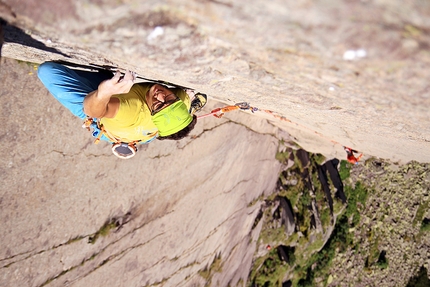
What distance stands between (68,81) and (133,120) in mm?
539

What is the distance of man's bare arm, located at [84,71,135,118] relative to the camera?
1541 millimetres

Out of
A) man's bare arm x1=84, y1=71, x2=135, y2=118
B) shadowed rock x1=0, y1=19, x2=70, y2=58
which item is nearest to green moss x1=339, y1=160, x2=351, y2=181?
man's bare arm x1=84, y1=71, x2=135, y2=118

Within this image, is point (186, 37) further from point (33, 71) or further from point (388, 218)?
point (388, 218)

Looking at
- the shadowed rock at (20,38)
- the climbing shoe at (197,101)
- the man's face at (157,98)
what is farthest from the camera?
the climbing shoe at (197,101)

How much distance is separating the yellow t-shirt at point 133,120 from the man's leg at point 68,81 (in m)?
0.32

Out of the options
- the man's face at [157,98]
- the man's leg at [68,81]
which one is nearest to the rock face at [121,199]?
the man's leg at [68,81]

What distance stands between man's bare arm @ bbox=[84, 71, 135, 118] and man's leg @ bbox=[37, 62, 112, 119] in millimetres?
489

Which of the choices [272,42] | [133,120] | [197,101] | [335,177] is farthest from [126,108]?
[335,177]

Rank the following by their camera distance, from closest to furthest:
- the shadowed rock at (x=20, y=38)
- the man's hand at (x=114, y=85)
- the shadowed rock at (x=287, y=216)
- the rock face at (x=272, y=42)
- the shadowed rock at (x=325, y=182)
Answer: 1. the rock face at (x=272, y=42)
2. the shadowed rock at (x=20, y=38)
3. the man's hand at (x=114, y=85)
4. the shadowed rock at (x=287, y=216)
5. the shadowed rock at (x=325, y=182)

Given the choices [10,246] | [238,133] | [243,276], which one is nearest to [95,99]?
[10,246]

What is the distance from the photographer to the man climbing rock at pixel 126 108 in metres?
1.78

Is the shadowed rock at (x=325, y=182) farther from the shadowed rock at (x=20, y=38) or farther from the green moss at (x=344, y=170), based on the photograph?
the shadowed rock at (x=20, y=38)

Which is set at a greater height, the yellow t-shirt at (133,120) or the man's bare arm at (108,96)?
the man's bare arm at (108,96)

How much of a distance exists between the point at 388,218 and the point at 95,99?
4.75 meters
